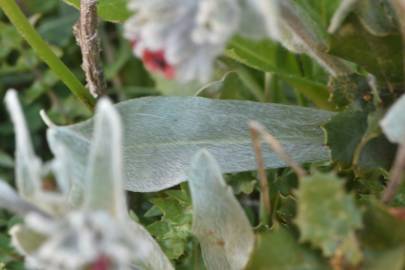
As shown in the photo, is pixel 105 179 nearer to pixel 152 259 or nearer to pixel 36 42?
pixel 152 259

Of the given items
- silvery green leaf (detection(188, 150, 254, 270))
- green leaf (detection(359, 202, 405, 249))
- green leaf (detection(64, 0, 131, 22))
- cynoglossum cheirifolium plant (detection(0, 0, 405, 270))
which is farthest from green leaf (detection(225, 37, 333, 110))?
green leaf (detection(359, 202, 405, 249))

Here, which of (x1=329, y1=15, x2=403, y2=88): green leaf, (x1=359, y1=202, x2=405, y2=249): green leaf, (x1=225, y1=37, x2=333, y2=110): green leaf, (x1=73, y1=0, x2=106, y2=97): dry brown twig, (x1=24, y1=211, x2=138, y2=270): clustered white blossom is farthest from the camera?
(x1=225, y1=37, x2=333, y2=110): green leaf

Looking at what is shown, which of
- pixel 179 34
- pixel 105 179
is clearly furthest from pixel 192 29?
pixel 105 179

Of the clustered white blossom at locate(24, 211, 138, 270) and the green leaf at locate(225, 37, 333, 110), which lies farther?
the green leaf at locate(225, 37, 333, 110)

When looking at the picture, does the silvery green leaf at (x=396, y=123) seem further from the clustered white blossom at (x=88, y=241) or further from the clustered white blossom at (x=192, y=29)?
the clustered white blossom at (x=88, y=241)

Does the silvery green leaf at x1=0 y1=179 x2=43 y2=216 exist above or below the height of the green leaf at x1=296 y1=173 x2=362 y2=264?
above

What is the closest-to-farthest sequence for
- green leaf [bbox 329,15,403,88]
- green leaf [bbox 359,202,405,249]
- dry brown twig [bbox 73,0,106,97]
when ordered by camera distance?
green leaf [bbox 359,202,405,249] → green leaf [bbox 329,15,403,88] → dry brown twig [bbox 73,0,106,97]

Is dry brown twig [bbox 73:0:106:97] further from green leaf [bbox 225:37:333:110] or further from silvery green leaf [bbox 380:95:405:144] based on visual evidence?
silvery green leaf [bbox 380:95:405:144]

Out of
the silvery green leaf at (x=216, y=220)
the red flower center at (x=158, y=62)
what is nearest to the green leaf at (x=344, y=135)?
the silvery green leaf at (x=216, y=220)
